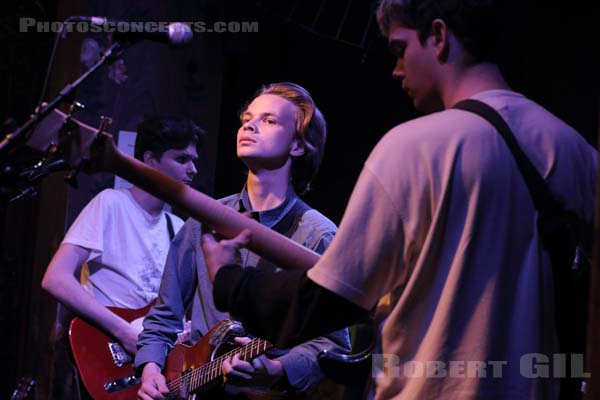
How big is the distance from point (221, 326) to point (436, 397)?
1.09 meters

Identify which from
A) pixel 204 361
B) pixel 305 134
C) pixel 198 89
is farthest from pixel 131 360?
pixel 198 89

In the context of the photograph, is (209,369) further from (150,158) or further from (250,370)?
(150,158)

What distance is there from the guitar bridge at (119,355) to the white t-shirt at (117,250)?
28cm

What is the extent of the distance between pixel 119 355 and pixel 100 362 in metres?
0.08

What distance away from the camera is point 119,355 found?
10.1 feet

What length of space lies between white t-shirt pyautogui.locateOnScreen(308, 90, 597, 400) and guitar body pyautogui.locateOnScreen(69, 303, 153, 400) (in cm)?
185

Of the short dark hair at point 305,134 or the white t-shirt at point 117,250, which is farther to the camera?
the white t-shirt at point 117,250

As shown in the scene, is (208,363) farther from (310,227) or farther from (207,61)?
(207,61)

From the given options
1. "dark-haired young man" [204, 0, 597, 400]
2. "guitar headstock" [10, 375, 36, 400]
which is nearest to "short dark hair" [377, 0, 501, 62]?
"dark-haired young man" [204, 0, 597, 400]

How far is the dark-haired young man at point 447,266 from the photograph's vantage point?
50.2 inches

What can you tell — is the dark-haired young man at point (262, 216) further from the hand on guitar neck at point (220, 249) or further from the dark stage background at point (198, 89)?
the dark stage background at point (198, 89)

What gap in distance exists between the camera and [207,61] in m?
4.53

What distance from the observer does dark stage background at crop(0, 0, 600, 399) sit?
160 inches

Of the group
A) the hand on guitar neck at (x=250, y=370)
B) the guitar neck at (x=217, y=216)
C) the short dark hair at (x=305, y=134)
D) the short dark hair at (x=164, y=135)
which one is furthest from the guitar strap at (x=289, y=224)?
the short dark hair at (x=164, y=135)
